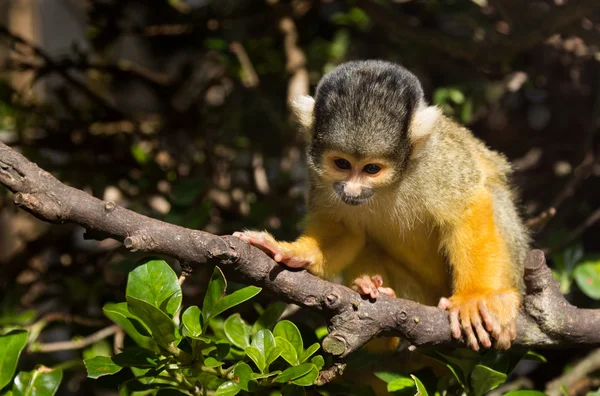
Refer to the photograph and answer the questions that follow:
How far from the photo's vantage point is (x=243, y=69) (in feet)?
12.8

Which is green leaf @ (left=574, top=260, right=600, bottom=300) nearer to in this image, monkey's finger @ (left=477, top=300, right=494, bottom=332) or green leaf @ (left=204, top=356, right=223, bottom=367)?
monkey's finger @ (left=477, top=300, right=494, bottom=332)

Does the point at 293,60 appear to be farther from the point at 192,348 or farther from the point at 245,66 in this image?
the point at 192,348

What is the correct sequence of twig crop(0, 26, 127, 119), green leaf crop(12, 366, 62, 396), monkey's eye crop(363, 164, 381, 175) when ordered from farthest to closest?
twig crop(0, 26, 127, 119)
monkey's eye crop(363, 164, 381, 175)
green leaf crop(12, 366, 62, 396)

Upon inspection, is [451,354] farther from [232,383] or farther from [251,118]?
[251,118]

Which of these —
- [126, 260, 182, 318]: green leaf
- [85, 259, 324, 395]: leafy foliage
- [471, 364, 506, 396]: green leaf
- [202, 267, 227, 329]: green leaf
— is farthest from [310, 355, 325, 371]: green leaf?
[471, 364, 506, 396]: green leaf

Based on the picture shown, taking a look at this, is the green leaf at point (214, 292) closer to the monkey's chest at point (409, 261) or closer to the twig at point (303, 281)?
the twig at point (303, 281)

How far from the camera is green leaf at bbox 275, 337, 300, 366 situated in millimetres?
1974

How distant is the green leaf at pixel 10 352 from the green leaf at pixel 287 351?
2.82 ft

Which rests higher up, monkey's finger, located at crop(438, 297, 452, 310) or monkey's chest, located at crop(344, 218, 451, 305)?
monkey's finger, located at crop(438, 297, 452, 310)

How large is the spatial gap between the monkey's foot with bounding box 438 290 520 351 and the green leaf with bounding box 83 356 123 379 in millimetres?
1166

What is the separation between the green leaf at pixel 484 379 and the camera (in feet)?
7.01

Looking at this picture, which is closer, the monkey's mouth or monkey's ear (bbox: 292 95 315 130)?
the monkey's mouth

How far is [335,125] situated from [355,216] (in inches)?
19.9

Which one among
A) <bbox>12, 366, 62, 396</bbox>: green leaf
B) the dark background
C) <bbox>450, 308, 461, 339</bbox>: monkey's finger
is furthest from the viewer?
the dark background
